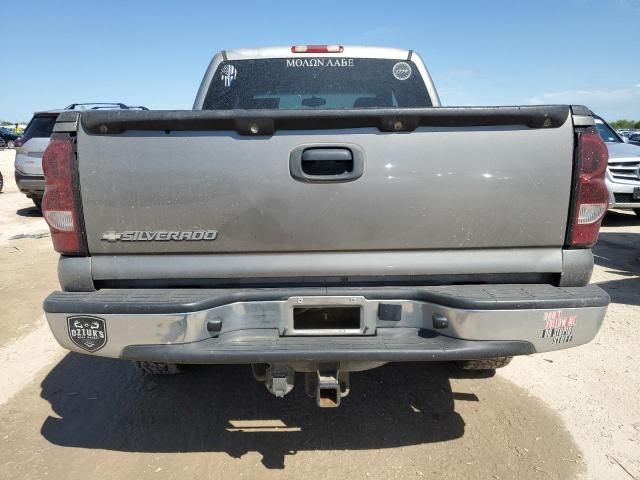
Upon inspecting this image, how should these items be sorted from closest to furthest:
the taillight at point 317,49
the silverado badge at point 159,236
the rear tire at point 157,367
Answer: the silverado badge at point 159,236
the rear tire at point 157,367
the taillight at point 317,49

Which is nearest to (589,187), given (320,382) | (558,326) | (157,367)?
(558,326)

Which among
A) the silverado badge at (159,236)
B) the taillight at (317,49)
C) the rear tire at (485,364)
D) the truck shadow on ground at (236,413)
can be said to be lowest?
the truck shadow on ground at (236,413)

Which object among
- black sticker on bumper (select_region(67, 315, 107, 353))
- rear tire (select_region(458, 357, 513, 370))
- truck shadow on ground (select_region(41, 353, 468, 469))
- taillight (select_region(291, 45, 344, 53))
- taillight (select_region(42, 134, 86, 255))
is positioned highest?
taillight (select_region(291, 45, 344, 53))

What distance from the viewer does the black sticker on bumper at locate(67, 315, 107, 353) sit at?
208 centimetres

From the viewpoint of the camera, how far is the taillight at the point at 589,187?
2092 millimetres

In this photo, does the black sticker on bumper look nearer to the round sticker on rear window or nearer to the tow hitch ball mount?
the tow hitch ball mount

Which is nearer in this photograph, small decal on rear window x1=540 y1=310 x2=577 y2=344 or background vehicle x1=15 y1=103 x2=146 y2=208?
small decal on rear window x1=540 y1=310 x2=577 y2=344

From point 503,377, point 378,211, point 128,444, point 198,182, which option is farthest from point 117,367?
point 503,377

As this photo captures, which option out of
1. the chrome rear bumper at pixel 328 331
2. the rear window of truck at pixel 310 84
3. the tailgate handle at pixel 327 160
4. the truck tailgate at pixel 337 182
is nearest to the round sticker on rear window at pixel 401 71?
the rear window of truck at pixel 310 84

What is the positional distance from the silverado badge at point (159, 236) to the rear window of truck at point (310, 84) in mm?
1840

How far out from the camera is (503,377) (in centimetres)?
341

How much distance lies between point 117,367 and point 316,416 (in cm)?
173

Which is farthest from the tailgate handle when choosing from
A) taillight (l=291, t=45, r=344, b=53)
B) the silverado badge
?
taillight (l=291, t=45, r=344, b=53)

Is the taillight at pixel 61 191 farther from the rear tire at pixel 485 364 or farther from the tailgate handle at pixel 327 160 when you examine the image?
the rear tire at pixel 485 364
